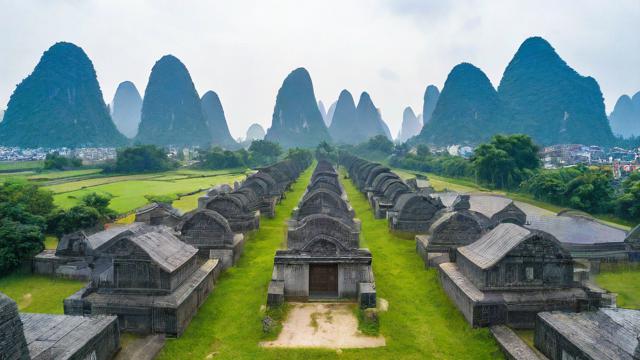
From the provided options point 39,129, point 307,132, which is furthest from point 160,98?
point 307,132

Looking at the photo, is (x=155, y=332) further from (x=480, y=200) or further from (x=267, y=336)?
(x=480, y=200)

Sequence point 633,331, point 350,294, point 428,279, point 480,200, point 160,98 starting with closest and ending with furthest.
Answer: point 633,331
point 350,294
point 428,279
point 480,200
point 160,98

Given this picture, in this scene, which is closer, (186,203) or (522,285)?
(522,285)

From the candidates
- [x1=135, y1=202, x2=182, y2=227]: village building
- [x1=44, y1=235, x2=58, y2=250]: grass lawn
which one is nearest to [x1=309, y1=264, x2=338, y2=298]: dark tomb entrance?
[x1=135, y1=202, x2=182, y2=227]: village building

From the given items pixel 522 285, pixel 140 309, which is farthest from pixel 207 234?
pixel 522 285

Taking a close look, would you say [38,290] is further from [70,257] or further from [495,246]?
[495,246]

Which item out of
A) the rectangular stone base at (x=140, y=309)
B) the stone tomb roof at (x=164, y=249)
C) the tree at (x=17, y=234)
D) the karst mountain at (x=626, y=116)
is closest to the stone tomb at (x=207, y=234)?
the stone tomb roof at (x=164, y=249)

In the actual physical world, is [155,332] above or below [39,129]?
below
